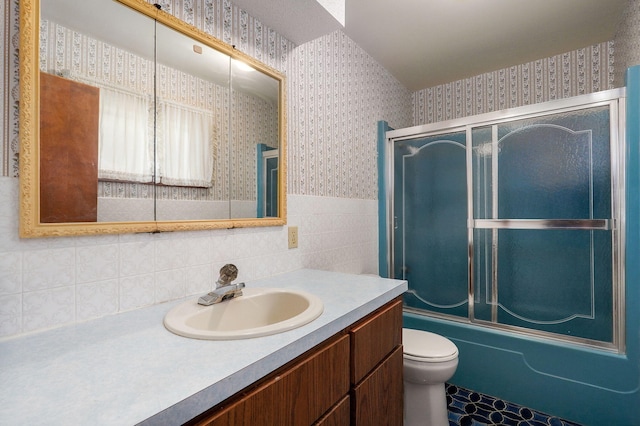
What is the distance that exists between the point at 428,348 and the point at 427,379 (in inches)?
5.6

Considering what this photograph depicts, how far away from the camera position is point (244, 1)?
1.31 metres

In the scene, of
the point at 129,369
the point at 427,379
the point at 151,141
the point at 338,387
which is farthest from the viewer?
the point at 427,379

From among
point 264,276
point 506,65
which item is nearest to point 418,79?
point 506,65

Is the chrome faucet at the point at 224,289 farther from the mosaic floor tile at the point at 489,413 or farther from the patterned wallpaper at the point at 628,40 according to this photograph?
the patterned wallpaper at the point at 628,40

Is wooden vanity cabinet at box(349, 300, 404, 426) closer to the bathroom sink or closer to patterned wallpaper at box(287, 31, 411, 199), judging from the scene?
the bathroom sink

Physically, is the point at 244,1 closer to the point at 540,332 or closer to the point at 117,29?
the point at 117,29

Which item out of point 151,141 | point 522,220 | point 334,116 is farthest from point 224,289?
point 522,220

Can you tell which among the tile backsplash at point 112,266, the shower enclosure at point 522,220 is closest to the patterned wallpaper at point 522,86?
the shower enclosure at point 522,220

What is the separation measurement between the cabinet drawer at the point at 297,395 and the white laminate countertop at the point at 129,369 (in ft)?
0.11

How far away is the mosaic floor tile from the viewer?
170cm

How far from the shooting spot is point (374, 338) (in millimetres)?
1105

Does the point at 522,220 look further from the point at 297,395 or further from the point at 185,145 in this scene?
the point at 185,145

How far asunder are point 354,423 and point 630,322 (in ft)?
5.45

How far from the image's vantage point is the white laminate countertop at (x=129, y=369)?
48cm
